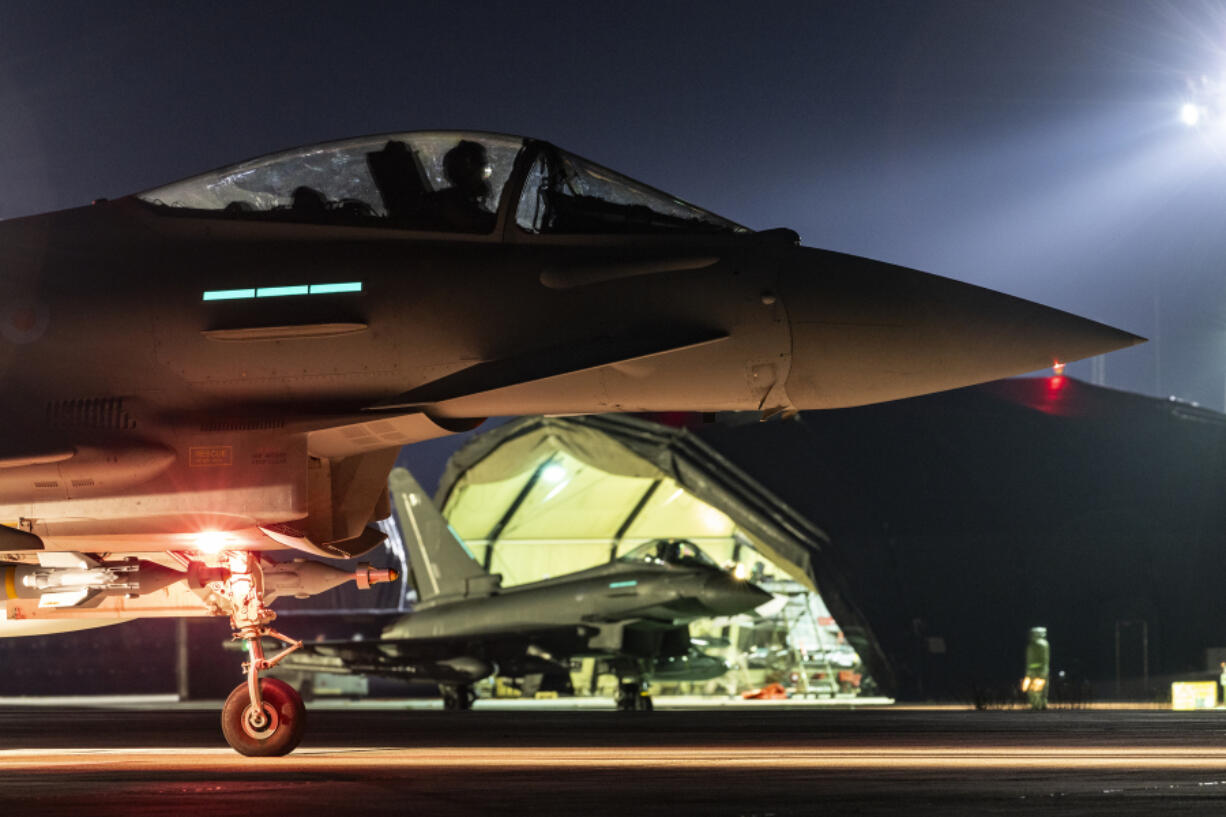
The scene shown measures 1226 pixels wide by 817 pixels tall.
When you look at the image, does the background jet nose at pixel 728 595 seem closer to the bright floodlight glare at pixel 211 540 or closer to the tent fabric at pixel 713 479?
the tent fabric at pixel 713 479

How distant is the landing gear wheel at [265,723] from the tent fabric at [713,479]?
1652 centimetres

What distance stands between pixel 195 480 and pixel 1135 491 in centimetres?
2113

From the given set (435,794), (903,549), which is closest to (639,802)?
(435,794)

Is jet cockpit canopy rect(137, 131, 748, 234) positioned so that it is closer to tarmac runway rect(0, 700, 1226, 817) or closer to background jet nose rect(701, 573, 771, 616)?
tarmac runway rect(0, 700, 1226, 817)

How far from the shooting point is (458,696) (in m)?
22.6

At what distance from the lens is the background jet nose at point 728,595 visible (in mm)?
20766

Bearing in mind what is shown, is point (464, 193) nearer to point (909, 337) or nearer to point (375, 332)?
point (375, 332)

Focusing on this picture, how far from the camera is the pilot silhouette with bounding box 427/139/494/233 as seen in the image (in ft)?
22.0

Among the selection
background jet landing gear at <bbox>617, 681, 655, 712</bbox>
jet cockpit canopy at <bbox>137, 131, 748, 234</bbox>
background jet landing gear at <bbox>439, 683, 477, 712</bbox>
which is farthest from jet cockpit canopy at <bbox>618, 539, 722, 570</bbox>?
jet cockpit canopy at <bbox>137, 131, 748, 234</bbox>

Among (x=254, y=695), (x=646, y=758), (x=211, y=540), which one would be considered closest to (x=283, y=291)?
(x=211, y=540)

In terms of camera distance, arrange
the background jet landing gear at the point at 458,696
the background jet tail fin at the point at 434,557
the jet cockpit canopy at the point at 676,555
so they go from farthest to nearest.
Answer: the background jet tail fin at the point at 434,557 → the background jet landing gear at the point at 458,696 → the jet cockpit canopy at the point at 676,555

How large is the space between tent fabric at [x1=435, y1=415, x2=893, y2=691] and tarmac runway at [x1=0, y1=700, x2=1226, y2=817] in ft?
36.8

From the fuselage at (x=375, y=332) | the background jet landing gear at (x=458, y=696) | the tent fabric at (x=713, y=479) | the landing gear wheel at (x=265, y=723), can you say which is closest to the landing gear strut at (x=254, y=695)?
the landing gear wheel at (x=265, y=723)

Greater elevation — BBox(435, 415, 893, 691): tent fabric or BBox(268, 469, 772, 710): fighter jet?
BBox(435, 415, 893, 691): tent fabric
